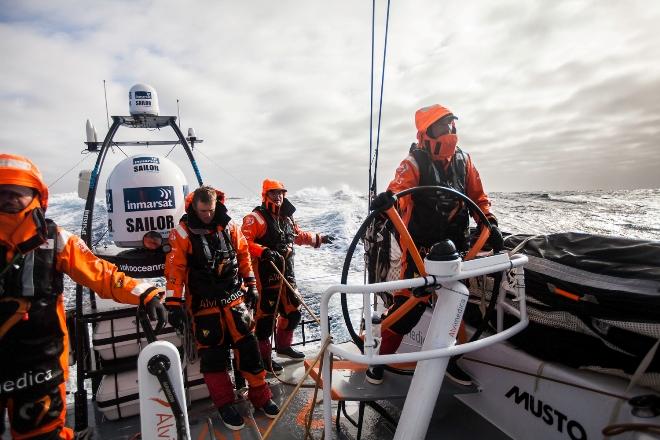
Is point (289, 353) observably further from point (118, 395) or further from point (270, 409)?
point (118, 395)

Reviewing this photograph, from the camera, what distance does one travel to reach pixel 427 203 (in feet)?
8.30

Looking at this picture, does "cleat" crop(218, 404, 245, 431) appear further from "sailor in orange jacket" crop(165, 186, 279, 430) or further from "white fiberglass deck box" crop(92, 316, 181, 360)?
"white fiberglass deck box" crop(92, 316, 181, 360)

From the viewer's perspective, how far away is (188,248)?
2.87 m

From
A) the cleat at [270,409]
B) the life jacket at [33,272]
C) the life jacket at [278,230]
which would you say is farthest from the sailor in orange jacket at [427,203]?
the life jacket at [33,272]

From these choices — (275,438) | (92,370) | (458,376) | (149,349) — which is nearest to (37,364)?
(149,349)

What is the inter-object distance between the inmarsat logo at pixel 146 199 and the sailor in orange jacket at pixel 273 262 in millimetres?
858

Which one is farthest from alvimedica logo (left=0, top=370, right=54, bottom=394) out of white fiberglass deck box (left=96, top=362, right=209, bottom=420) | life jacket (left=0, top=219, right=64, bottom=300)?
white fiberglass deck box (left=96, top=362, right=209, bottom=420)

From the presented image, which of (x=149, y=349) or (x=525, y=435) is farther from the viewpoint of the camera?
(x=525, y=435)

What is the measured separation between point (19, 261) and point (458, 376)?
9.08 feet

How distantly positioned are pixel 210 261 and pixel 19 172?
134 cm

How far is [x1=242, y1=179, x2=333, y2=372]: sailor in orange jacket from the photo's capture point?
387cm

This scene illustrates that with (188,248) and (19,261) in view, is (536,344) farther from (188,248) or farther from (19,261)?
(19,261)

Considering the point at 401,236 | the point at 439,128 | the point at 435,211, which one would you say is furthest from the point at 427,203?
the point at 401,236

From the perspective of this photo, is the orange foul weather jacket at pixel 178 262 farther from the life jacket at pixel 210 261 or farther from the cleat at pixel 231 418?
the cleat at pixel 231 418
